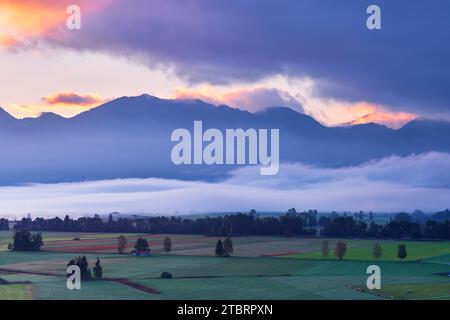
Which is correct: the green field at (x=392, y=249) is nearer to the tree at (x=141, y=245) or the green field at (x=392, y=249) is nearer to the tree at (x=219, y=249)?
the tree at (x=219, y=249)

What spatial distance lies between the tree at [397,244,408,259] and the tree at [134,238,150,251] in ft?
10.4

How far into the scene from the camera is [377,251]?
34.6 ft

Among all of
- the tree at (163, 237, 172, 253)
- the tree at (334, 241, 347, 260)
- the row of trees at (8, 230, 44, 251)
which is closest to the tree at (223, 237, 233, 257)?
the tree at (163, 237, 172, 253)

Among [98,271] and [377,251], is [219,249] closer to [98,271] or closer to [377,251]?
[98,271]

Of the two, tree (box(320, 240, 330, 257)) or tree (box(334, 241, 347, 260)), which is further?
tree (box(320, 240, 330, 257))

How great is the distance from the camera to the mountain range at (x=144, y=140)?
33.8ft

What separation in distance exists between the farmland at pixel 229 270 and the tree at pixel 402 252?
0.06 m

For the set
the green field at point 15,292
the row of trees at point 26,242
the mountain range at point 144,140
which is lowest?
the green field at point 15,292

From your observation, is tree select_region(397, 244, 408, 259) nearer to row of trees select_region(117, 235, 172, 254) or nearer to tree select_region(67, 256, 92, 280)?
row of trees select_region(117, 235, 172, 254)

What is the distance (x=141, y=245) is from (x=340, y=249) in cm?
253

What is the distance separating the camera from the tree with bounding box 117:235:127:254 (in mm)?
10578

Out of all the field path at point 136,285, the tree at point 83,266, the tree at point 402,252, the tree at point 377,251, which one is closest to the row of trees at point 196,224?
the tree at point 83,266

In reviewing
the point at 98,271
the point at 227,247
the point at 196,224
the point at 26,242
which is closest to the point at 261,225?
the point at 227,247

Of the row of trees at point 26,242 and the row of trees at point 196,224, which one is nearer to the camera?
the row of trees at point 196,224
